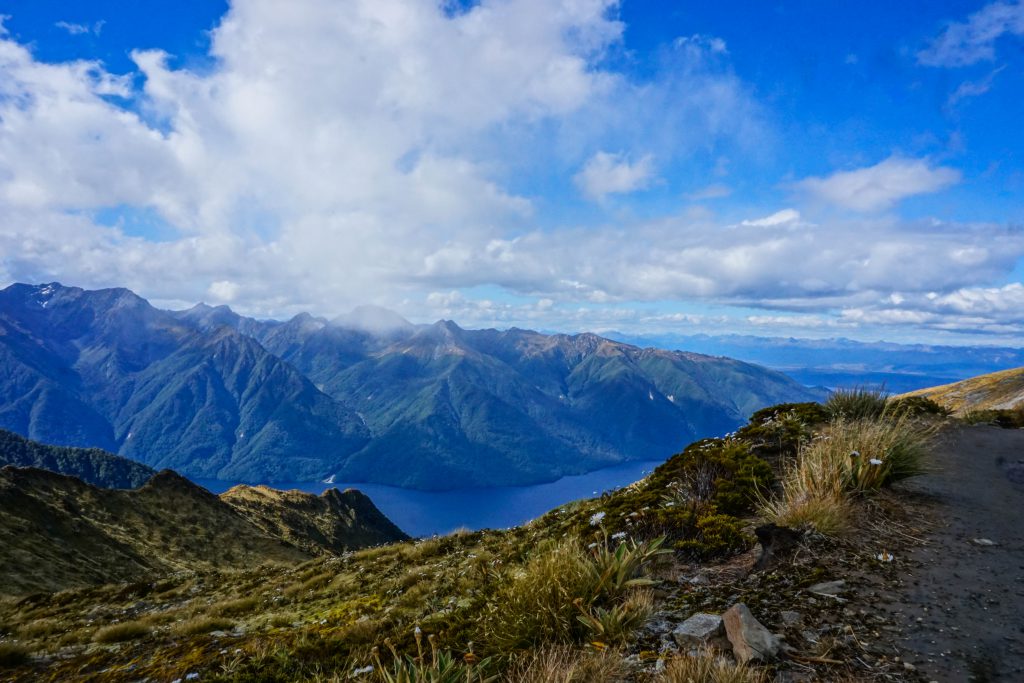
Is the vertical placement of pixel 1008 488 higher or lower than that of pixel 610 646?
higher

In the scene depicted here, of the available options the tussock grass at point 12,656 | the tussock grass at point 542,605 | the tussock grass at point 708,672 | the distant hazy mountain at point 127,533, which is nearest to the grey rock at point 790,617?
the tussock grass at point 708,672

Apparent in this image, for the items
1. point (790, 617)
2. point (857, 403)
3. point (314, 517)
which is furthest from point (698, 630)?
point (314, 517)

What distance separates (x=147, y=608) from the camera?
50.6 ft

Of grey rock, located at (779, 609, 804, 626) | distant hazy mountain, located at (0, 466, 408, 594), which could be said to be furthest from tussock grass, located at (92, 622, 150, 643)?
distant hazy mountain, located at (0, 466, 408, 594)

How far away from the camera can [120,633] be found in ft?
31.7

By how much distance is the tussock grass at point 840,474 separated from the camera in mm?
6789

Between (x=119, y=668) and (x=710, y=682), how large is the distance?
26.3 feet

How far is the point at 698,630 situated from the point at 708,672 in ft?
3.62

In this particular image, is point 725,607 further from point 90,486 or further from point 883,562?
point 90,486

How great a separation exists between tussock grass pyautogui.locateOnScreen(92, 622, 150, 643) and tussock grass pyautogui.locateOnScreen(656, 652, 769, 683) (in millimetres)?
10510

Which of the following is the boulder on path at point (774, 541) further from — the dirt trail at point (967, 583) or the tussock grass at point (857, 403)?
the tussock grass at point (857, 403)

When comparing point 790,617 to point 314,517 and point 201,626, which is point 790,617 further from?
point 314,517

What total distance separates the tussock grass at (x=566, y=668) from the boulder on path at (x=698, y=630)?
71 centimetres

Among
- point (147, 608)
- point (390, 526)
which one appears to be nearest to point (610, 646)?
point (147, 608)
